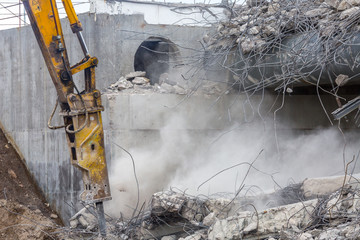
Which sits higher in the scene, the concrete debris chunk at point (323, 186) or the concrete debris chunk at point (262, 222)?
the concrete debris chunk at point (323, 186)

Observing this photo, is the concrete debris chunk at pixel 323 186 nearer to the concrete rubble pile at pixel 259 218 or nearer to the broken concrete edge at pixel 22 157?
the concrete rubble pile at pixel 259 218

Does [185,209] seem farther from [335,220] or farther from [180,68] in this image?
[180,68]

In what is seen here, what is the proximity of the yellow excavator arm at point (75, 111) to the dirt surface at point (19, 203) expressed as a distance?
4413mm

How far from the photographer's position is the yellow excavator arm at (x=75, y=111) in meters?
5.96

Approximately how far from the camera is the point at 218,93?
396 inches

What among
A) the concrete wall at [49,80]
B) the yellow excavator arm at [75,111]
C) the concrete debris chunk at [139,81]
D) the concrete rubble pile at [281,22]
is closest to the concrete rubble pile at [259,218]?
the yellow excavator arm at [75,111]

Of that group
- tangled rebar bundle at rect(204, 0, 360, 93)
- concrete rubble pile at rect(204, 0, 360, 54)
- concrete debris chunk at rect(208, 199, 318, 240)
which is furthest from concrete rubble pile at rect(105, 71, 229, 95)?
concrete debris chunk at rect(208, 199, 318, 240)

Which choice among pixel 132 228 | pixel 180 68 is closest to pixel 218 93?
pixel 180 68

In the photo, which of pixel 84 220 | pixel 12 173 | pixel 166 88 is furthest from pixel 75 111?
pixel 12 173

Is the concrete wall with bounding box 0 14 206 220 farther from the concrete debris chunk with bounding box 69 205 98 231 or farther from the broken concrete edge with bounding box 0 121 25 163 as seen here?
the concrete debris chunk with bounding box 69 205 98 231

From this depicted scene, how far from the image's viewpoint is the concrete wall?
1001cm

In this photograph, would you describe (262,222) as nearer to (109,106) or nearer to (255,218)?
(255,218)

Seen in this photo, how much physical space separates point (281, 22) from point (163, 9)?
3.74 m

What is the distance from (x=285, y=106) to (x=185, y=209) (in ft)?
16.5
